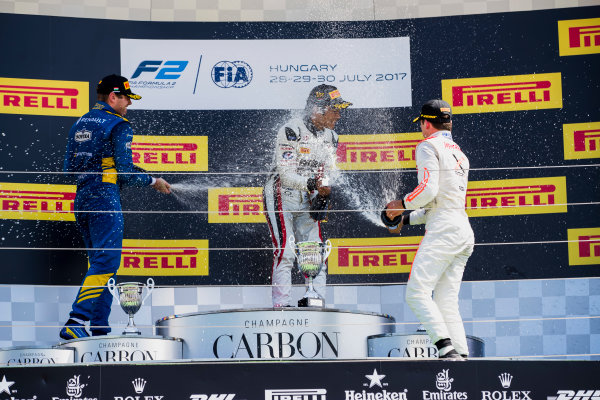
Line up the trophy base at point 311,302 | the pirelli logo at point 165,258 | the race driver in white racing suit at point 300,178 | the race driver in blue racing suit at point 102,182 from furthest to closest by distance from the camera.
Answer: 1. the pirelli logo at point 165,258
2. the race driver in white racing suit at point 300,178
3. the race driver in blue racing suit at point 102,182
4. the trophy base at point 311,302

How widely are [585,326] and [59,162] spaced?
10.9 ft

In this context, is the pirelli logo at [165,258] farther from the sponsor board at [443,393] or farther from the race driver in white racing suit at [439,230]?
the sponsor board at [443,393]

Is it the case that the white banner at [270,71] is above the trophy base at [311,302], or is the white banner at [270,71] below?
above

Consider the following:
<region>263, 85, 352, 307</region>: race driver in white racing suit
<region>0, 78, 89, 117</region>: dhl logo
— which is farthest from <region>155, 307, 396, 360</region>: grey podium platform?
<region>0, 78, 89, 117</region>: dhl logo

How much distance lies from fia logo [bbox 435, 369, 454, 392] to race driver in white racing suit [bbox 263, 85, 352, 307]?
6.92 ft

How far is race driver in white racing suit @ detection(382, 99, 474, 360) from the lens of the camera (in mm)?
4625

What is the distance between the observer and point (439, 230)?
4.71 meters

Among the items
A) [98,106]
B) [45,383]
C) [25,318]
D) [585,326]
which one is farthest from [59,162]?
[585,326]

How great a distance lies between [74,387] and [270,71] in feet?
10.2

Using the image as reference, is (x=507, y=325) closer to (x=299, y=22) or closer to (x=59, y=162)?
(x=299, y=22)

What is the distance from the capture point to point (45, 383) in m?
4.16

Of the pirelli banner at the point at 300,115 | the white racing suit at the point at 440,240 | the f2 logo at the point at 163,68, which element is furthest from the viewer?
the f2 logo at the point at 163,68

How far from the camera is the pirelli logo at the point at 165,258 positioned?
657cm

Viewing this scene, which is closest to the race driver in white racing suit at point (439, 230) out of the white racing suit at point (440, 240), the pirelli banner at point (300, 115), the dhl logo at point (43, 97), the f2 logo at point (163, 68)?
the white racing suit at point (440, 240)
